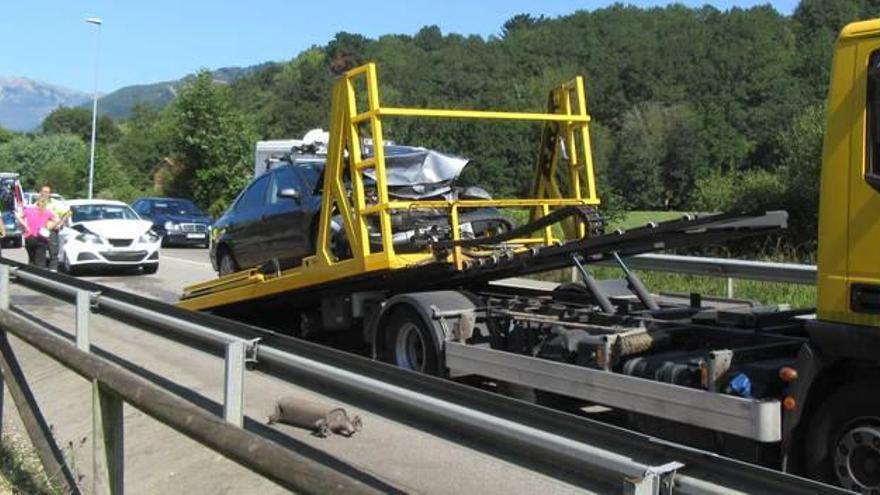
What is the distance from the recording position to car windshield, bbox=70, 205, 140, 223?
70.9 feet

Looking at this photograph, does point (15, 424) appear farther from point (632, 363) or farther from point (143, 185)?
point (143, 185)

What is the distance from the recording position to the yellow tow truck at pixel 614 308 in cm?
468

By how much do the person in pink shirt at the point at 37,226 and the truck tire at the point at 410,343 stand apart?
9.53 meters

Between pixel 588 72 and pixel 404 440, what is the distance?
322 feet

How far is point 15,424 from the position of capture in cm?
783

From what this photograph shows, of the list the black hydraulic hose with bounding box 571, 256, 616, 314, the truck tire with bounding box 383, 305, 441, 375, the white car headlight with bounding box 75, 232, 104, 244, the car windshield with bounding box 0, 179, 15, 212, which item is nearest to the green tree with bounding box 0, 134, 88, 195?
the car windshield with bounding box 0, 179, 15, 212

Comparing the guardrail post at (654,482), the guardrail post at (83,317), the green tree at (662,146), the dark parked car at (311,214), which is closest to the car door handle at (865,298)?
the guardrail post at (654,482)

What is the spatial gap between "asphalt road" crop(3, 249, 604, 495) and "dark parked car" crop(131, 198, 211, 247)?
2041 centimetres

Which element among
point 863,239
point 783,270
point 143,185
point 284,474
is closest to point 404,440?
point 863,239

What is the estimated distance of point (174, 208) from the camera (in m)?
31.6

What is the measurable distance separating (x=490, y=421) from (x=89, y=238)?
754 inches

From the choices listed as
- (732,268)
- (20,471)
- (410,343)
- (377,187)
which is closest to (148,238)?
(732,268)

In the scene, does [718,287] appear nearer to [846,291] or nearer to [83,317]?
[846,291]

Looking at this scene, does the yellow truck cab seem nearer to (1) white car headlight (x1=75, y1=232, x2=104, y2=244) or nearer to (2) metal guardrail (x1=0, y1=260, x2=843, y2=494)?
(2) metal guardrail (x1=0, y1=260, x2=843, y2=494)
